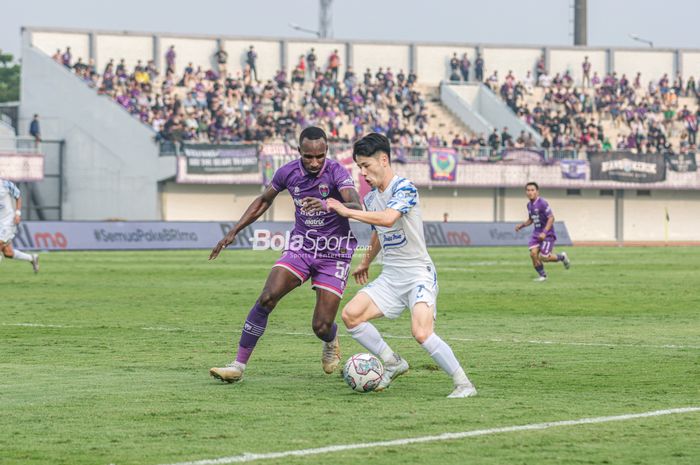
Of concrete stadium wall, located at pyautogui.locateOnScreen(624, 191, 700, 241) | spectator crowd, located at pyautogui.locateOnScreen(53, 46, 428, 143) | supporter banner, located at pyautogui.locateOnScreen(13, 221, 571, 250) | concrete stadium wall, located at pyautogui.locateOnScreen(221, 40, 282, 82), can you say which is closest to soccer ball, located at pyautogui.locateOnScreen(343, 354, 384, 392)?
supporter banner, located at pyautogui.locateOnScreen(13, 221, 571, 250)

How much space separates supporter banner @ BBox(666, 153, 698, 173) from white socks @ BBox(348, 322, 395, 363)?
193ft

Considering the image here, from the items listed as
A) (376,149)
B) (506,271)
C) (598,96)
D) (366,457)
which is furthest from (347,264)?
(598,96)

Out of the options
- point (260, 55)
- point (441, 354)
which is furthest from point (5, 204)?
point (260, 55)

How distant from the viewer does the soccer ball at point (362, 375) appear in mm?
11320

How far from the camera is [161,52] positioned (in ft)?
226

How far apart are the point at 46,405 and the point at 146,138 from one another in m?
49.3

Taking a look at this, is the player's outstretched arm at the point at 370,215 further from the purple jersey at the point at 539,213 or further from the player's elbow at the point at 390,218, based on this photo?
the purple jersey at the point at 539,213

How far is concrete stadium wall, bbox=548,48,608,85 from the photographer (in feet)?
256

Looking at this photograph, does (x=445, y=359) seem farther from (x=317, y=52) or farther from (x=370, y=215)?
(x=317, y=52)

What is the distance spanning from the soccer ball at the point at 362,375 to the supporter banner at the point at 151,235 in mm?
32565

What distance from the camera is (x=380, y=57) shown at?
7381cm

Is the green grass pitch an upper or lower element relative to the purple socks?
lower

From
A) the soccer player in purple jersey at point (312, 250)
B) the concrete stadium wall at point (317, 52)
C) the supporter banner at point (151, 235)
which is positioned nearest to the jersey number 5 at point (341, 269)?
the soccer player in purple jersey at point (312, 250)

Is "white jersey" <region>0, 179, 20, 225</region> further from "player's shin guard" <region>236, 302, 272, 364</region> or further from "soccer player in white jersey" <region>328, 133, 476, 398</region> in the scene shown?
"soccer player in white jersey" <region>328, 133, 476, 398</region>
